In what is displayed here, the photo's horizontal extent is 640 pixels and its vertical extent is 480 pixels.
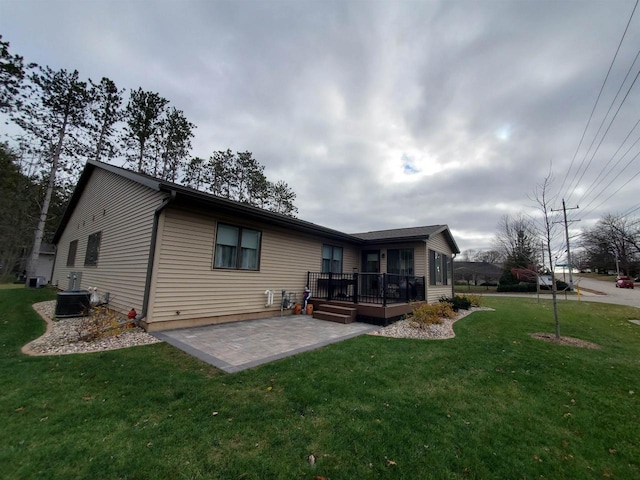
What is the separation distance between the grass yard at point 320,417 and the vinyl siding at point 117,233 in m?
2.66

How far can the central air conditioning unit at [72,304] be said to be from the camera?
24.6 ft

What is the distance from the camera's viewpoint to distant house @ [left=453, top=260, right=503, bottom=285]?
33.3 meters

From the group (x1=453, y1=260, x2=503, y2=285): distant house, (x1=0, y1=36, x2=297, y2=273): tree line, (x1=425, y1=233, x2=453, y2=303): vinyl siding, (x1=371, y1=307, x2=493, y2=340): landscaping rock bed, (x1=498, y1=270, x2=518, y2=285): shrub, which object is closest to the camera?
(x1=371, y1=307, x2=493, y2=340): landscaping rock bed

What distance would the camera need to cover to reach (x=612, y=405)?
3305 millimetres

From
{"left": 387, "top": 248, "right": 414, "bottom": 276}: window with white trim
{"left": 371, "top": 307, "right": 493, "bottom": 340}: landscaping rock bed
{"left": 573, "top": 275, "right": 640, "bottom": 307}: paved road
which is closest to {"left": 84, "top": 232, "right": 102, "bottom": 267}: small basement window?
{"left": 371, "top": 307, "right": 493, "bottom": 340}: landscaping rock bed

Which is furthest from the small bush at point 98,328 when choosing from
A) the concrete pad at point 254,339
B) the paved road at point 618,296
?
the paved road at point 618,296

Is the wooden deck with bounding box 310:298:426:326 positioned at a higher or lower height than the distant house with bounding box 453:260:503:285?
lower

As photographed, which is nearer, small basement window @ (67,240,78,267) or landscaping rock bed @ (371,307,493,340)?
landscaping rock bed @ (371,307,493,340)

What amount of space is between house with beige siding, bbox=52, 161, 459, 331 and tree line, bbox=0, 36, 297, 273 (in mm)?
7491

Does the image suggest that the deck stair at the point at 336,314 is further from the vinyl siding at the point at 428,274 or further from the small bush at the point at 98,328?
the small bush at the point at 98,328

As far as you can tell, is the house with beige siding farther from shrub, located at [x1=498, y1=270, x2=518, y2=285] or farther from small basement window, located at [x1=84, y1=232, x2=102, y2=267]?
shrub, located at [x1=498, y1=270, x2=518, y2=285]

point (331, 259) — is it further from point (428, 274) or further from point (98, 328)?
point (98, 328)

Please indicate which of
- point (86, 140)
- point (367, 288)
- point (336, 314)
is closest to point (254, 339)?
point (336, 314)

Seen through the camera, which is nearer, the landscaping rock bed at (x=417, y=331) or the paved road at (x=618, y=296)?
the landscaping rock bed at (x=417, y=331)
